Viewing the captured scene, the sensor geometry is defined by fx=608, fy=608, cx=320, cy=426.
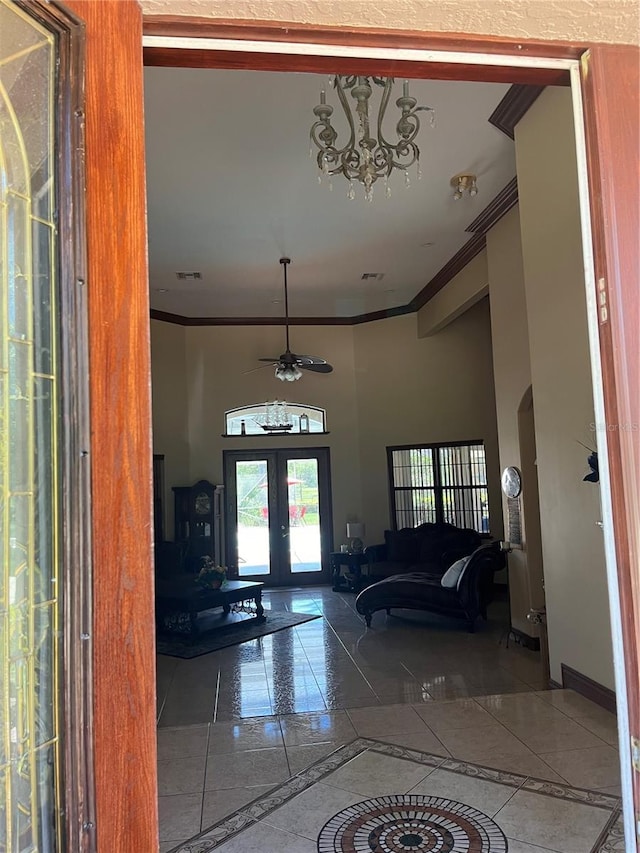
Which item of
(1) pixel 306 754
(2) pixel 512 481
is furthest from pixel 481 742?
(2) pixel 512 481

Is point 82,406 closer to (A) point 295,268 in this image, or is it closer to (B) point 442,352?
(A) point 295,268

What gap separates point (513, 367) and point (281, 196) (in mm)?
2814

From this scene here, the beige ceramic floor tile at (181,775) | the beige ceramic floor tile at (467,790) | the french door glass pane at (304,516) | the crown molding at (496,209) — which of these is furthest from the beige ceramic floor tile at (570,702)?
the french door glass pane at (304,516)

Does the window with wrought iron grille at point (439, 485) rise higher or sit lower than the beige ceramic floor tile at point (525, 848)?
higher

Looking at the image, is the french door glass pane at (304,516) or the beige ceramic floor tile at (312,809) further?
the french door glass pane at (304,516)

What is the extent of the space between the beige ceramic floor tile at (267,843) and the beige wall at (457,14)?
8.57 feet

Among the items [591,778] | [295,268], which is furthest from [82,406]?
[295,268]

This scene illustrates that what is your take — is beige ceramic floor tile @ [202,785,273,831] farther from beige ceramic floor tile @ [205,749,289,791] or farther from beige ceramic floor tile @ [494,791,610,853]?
beige ceramic floor tile @ [494,791,610,853]

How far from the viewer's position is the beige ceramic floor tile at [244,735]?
3381 mm

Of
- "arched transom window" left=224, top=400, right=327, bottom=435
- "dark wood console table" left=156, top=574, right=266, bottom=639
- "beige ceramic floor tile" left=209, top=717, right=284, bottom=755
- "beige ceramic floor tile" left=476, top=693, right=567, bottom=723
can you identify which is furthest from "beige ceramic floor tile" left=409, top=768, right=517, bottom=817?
"arched transom window" left=224, top=400, right=327, bottom=435

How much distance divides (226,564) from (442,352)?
192 inches

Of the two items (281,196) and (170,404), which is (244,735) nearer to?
(281,196)

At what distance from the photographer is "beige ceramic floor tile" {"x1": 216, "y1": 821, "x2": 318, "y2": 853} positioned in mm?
2306

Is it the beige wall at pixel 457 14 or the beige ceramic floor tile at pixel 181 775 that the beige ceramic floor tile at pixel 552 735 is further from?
the beige wall at pixel 457 14
